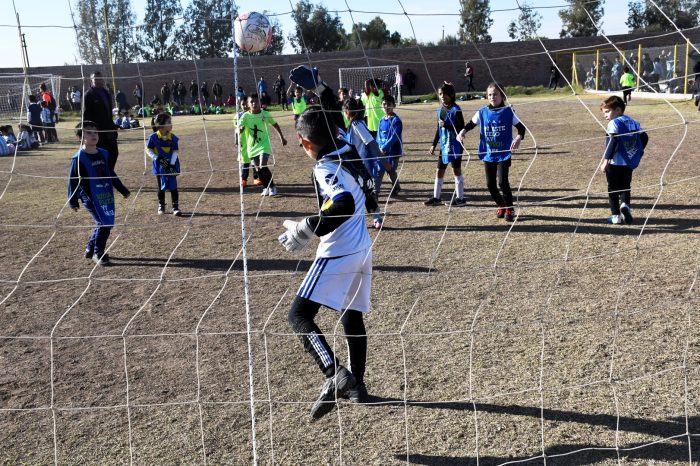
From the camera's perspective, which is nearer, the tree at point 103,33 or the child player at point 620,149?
the tree at point 103,33

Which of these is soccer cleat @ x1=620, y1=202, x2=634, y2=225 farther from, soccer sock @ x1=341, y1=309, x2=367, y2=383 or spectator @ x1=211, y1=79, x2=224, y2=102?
spectator @ x1=211, y1=79, x2=224, y2=102

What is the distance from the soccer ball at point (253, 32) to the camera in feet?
20.2

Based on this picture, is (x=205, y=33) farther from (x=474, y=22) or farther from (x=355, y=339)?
(x=355, y=339)

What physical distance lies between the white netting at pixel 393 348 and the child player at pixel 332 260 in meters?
0.22


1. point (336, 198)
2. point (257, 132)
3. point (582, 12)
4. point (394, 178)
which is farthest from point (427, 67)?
point (336, 198)

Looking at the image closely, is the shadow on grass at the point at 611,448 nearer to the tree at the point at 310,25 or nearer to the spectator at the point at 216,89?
the tree at the point at 310,25

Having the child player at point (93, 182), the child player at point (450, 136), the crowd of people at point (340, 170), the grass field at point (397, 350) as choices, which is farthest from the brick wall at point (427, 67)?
the grass field at point (397, 350)

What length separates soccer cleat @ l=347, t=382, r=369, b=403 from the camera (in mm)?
3779

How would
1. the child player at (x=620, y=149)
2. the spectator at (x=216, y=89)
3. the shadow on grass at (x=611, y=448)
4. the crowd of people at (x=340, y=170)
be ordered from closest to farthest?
the shadow on grass at (x=611, y=448) < the crowd of people at (x=340, y=170) < the child player at (x=620, y=149) < the spectator at (x=216, y=89)

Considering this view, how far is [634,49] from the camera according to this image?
2522 cm

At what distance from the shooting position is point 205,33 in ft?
22.4

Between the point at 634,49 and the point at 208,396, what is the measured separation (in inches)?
1002

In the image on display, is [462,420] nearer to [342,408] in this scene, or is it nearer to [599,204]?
[342,408]

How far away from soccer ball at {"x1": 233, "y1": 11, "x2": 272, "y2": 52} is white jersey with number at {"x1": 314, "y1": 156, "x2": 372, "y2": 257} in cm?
296
